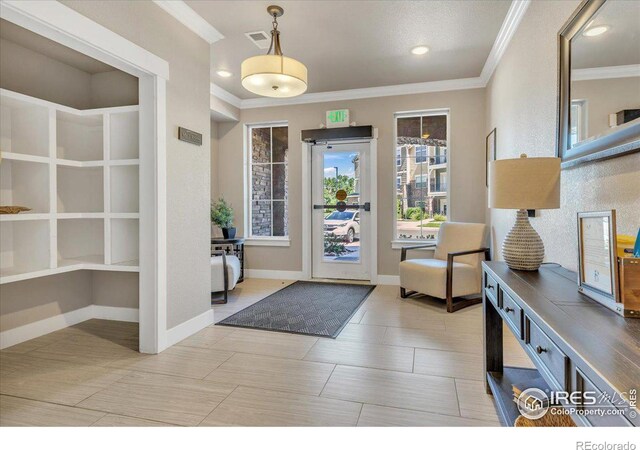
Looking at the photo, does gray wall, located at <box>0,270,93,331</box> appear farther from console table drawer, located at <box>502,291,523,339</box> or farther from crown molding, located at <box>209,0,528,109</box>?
console table drawer, located at <box>502,291,523,339</box>

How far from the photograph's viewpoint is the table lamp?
1632 millimetres

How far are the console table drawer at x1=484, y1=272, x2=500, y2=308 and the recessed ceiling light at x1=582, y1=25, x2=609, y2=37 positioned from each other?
47.1 inches

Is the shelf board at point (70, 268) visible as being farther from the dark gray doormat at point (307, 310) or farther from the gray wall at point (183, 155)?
the dark gray doormat at point (307, 310)

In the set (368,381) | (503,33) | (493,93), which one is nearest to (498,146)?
(493,93)

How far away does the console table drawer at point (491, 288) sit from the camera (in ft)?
5.57

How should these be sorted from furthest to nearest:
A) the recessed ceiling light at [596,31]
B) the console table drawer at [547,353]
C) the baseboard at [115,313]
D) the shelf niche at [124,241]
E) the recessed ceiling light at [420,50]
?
the recessed ceiling light at [420,50] < the baseboard at [115,313] < the shelf niche at [124,241] < the recessed ceiling light at [596,31] < the console table drawer at [547,353]

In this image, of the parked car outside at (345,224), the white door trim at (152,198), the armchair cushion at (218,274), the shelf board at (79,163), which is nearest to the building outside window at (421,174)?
the parked car outside at (345,224)

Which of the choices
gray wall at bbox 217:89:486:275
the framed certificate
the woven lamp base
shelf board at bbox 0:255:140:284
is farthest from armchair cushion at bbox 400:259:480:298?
shelf board at bbox 0:255:140:284

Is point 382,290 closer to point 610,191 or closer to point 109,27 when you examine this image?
point 610,191

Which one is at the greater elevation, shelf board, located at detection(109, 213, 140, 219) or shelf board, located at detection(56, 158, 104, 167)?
shelf board, located at detection(56, 158, 104, 167)

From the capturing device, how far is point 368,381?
6.91 ft

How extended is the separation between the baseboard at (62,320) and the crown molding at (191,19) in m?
2.59

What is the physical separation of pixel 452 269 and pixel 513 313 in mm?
2268

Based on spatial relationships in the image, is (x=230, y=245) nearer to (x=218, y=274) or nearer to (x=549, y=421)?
(x=218, y=274)
